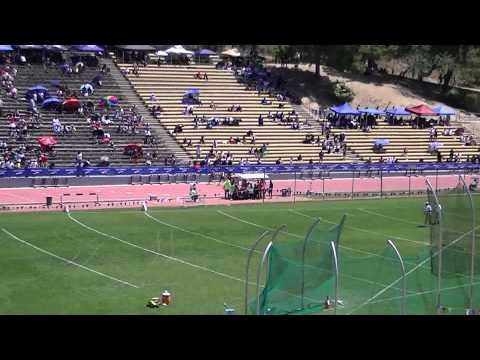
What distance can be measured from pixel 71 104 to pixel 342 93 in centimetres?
1974

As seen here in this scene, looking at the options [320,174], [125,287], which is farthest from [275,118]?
[125,287]

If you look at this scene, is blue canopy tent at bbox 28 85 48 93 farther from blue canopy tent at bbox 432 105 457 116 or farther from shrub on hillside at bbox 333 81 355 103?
blue canopy tent at bbox 432 105 457 116

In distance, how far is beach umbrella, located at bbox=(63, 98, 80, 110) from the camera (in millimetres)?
40125

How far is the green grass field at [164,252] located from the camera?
1469 cm

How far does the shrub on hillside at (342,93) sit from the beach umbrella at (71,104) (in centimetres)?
1899

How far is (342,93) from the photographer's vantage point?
52.6 meters

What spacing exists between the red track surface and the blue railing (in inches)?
38.4

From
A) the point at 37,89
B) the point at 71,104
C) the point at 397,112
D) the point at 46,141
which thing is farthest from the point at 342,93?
the point at 46,141

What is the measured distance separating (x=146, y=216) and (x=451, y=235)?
47.8 feet

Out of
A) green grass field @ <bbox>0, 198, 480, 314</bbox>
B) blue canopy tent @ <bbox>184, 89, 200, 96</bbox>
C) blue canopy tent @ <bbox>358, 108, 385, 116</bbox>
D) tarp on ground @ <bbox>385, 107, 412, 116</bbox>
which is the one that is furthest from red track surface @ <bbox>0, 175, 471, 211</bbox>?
blue canopy tent @ <bbox>184, 89, 200, 96</bbox>

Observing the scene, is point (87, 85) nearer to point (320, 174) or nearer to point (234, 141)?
point (234, 141)

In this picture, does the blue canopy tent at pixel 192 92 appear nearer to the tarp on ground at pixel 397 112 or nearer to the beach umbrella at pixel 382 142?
the beach umbrella at pixel 382 142
